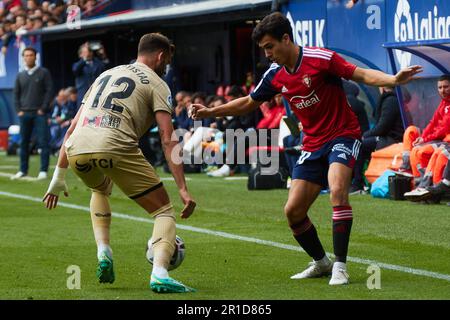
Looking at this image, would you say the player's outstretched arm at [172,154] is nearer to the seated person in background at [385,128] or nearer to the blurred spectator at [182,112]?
the seated person in background at [385,128]

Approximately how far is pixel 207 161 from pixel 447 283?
1380 centimetres

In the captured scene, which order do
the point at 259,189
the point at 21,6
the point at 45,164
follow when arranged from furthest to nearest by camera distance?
the point at 21,6, the point at 45,164, the point at 259,189

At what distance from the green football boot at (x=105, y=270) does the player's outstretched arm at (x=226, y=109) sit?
1311 millimetres

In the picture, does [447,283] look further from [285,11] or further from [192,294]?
[285,11]

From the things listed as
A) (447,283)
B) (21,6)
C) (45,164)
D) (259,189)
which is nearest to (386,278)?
(447,283)

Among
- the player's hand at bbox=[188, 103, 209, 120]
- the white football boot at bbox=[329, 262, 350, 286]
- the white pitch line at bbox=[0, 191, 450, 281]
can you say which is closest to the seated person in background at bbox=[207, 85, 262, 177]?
the white pitch line at bbox=[0, 191, 450, 281]

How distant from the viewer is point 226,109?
30.9 feet

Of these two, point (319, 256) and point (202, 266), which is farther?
point (202, 266)

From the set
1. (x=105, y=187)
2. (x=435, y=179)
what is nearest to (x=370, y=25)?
(x=435, y=179)

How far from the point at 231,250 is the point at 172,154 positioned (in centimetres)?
304

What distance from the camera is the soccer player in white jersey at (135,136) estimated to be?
27.1ft

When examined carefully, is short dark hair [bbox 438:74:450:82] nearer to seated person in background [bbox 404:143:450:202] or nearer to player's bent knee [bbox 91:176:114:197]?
seated person in background [bbox 404:143:450:202]

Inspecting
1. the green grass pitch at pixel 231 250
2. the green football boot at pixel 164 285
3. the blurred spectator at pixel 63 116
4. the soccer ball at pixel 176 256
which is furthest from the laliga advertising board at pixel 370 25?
the blurred spectator at pixel 63 116

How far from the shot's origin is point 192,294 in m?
8.23
